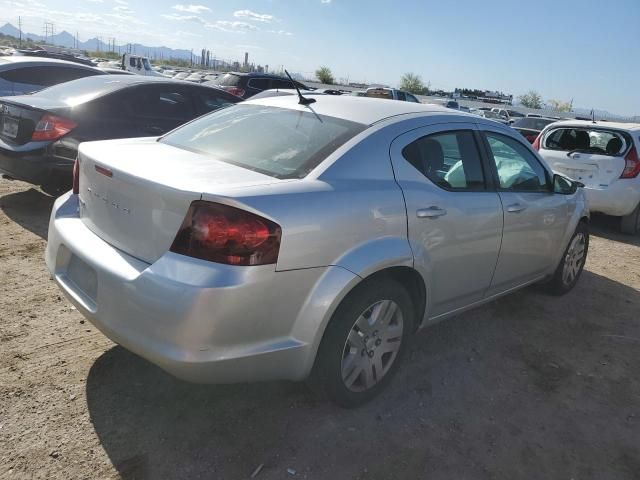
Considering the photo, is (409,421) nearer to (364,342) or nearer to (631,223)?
(364,342)

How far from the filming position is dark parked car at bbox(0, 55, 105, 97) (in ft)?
29.6

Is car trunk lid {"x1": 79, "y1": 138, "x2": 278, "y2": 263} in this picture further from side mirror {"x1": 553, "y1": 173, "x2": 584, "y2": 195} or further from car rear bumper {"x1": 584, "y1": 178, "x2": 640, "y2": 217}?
car rear bumper {"x1": 584, "y1": 178, "x2": 640, "y2": 217}

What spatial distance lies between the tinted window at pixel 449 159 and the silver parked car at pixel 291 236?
1cm

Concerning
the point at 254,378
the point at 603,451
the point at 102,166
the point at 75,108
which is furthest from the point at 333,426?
the point at 75,108

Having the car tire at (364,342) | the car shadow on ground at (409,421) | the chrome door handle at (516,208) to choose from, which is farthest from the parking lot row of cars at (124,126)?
the car shadow on ground at (409,421)

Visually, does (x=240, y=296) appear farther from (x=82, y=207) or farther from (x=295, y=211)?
(x=82, y=207)

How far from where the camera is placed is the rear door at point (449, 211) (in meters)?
2.85

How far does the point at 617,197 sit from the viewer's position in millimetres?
7168

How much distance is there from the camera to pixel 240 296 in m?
2.12

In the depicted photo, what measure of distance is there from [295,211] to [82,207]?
1338 millimetres

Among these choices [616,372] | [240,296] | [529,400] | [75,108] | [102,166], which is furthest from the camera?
[75,108]

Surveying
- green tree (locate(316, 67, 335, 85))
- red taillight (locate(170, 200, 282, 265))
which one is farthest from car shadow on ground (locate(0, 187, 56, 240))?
green tree (locate(316, 67, 335, 85))

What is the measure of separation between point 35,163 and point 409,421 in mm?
4438

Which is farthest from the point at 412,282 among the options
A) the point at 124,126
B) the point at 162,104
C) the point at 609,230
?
the point at 609,230
